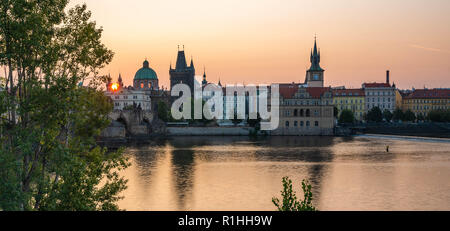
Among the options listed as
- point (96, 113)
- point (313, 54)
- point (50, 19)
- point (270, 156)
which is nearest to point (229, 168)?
point (270, 156)

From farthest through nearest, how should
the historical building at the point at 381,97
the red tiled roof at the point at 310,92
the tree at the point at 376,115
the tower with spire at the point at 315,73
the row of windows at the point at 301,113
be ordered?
1. the tower with spire at the point at 315,73
2. the historical building at the point at 381,97
3. the tree at the point at 376,115
4. the red tiled roof at the point at 310,92
5. the row of windows at the point at 301,113

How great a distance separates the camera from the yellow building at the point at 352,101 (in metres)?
161

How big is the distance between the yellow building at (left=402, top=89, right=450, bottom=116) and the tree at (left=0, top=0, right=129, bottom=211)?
541 ft

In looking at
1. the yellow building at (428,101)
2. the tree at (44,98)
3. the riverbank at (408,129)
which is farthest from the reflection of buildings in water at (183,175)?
the yellow building at (428,101)

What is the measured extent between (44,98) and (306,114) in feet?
348

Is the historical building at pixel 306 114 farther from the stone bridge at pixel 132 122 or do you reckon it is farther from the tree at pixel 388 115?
the tree at pixel 388 115

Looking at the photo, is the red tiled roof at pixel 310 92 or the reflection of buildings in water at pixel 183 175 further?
the red tiled roof at pixel 310 92

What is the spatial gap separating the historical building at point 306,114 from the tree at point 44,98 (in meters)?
100.0

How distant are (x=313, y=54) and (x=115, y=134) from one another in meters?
99.1

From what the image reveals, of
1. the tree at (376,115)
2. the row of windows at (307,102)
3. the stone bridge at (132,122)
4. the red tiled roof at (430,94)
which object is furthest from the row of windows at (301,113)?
the red tiled roof at (430,94)

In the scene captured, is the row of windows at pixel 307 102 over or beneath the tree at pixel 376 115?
over

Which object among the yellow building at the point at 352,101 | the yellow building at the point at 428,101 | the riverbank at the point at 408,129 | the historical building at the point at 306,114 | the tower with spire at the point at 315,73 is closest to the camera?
the riverbank at the point at 408,129

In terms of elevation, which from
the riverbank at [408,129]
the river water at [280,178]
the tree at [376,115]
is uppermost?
the tree at [376,115]
